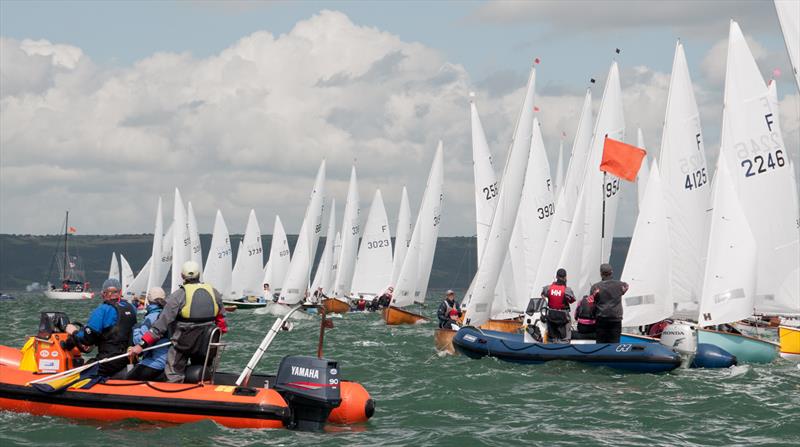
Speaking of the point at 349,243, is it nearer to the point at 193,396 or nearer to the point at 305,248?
the point at 305,248

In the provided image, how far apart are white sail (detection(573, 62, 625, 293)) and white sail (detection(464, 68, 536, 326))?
1.56 meters

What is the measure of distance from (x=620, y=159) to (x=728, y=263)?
4323 mm

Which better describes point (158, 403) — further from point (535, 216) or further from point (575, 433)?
point (535, 216)

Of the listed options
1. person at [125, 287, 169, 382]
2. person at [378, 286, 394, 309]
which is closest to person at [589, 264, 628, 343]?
person at [125, 287, 169, 382]

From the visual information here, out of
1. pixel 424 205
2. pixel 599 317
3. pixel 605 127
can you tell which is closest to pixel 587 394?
pixel 599 317

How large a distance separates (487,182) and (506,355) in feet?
40.2

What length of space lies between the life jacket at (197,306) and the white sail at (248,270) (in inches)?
1814

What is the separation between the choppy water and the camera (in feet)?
37.4

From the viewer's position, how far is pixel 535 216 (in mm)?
31328

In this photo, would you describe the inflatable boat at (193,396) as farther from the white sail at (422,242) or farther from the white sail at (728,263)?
the white sail at (422,242)

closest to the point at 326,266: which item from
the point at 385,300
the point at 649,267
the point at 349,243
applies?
the point at 349,243

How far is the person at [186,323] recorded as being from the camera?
38.7ft

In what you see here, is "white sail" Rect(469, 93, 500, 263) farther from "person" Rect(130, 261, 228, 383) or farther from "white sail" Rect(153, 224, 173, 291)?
"white sail" Rect(153, 224, 173, 291)

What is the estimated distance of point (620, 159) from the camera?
2309cm
